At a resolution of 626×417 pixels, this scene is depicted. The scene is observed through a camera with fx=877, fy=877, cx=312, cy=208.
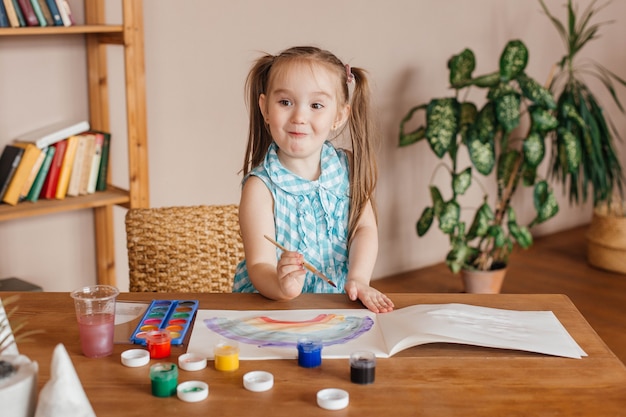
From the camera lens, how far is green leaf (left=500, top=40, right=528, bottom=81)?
386 cm

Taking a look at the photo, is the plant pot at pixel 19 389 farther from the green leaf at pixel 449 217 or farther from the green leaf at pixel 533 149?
the green leaf at pixel 533 149

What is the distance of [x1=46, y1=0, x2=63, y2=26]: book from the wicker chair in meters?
0.95

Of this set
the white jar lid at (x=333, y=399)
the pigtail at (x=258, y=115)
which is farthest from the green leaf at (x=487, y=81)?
the white jar lid at (x=333, y=399)

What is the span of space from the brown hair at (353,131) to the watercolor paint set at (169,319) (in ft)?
1.58

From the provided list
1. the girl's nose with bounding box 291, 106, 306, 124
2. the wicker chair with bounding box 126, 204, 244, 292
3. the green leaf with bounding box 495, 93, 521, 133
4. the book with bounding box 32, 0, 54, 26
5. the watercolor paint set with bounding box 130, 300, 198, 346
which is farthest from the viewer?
the green leaf with bounding box 495, 93, 521, 133

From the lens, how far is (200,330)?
1530 millimetres

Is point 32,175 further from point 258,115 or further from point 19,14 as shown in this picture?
point 258,115

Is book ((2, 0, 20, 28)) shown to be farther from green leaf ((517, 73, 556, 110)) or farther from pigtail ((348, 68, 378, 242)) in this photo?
green leaf ((517, 73, 556, 110))

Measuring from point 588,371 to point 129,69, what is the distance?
2.01m

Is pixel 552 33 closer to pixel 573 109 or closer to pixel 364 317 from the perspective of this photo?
pixel 573 109

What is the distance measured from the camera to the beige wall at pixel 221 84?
10.1ft

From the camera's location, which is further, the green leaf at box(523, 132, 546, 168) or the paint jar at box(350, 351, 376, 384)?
the green leaf at box(523, 132, 546, 168)

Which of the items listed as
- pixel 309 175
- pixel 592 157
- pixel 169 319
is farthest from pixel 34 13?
pixel 592 157

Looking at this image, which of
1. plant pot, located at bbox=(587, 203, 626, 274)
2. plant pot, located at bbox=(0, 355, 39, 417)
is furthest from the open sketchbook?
plant pot, located at bbox=(587, 203, 626, 274)
